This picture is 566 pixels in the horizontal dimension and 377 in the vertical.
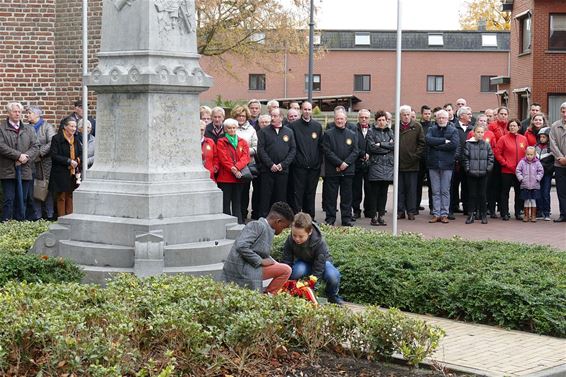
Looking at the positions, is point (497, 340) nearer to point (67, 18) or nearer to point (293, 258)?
point (293, 258)

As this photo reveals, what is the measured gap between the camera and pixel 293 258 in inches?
451

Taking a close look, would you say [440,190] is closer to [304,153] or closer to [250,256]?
[304,153]

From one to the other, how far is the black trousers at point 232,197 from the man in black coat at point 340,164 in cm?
209

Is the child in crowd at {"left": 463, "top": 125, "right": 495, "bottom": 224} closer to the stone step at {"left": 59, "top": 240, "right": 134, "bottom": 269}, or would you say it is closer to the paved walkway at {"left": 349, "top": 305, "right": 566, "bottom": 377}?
the paved walkway at {"left": 349, "top": 305, "right": 566, "bottom": 377}

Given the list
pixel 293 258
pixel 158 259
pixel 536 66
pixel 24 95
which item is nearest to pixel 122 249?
pixel 158 259

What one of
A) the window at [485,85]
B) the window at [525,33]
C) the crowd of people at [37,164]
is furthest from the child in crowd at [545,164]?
the window at [485,85]

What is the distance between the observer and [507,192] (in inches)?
829

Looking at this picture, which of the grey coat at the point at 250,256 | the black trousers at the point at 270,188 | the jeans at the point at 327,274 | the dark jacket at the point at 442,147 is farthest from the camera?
the dark jacket at the point at 442,147

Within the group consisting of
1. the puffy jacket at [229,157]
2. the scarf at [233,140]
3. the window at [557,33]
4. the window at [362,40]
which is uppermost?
the window at [362,40]

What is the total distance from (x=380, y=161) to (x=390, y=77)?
52.7 m

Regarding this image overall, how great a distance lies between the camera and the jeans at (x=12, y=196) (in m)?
18.1

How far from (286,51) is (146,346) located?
40.0 metres

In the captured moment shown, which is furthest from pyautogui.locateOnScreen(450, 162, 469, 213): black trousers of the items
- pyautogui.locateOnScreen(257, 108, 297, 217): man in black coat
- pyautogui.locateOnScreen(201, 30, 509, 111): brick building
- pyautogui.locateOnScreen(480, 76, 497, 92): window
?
pyautogui.locateOnScreen(480, 76, 497, 92): window

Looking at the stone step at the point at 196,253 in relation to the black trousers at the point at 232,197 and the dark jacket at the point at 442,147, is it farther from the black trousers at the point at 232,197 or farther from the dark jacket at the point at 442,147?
the dark jacket at the point at 442,147
